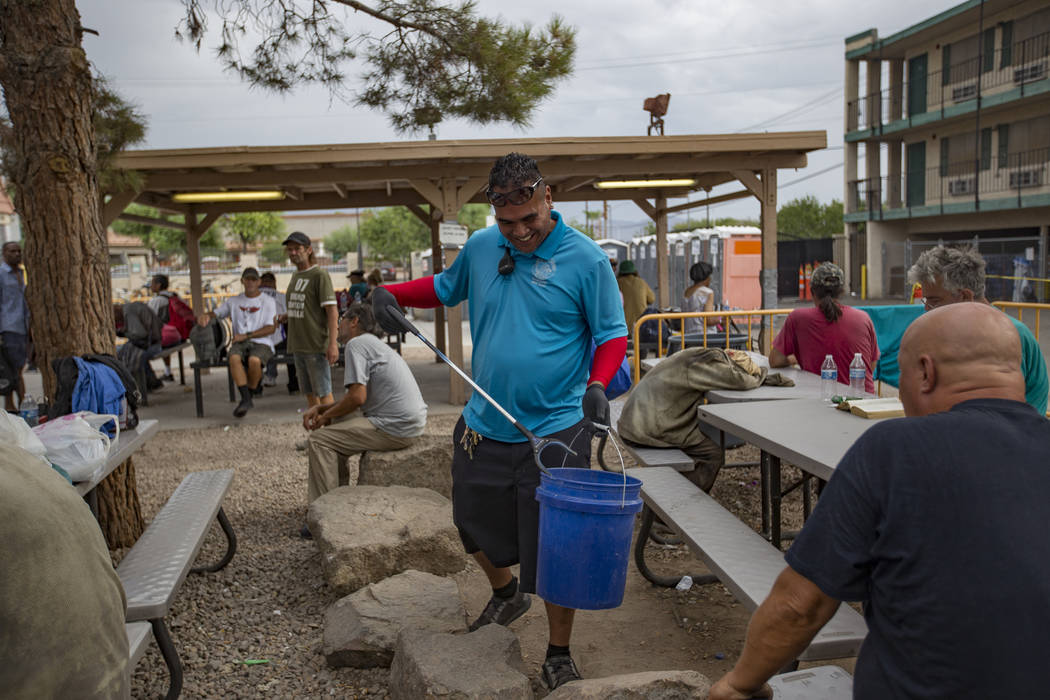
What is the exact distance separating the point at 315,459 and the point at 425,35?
3667mm

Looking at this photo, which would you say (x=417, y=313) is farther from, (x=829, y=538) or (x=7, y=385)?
(x=829, y=538)

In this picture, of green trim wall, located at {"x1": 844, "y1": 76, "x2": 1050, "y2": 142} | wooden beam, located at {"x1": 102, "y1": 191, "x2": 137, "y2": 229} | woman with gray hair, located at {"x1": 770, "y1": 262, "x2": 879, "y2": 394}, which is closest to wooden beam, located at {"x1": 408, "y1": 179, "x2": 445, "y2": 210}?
wooden beam, located at {"x1": 102, "y1": 191, "x2": 137, "y2": 229}

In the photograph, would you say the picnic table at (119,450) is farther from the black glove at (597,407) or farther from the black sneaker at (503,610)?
the black glove at (597,407)

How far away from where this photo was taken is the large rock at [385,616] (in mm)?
3477

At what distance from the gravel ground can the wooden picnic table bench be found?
A: 276 millimetres

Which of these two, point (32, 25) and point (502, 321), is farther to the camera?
point (32, 25)

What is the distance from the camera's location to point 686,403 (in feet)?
16.5

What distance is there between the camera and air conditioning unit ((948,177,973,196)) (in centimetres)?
2818

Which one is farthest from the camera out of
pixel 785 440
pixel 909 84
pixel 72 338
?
pixel 909 84

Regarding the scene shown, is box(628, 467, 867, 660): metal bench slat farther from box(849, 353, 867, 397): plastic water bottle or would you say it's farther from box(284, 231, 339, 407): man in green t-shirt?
box(284, 231, 339, 407): man in green t-shirt

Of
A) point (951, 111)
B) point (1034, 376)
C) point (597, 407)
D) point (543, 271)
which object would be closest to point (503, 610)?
point (597, 407)

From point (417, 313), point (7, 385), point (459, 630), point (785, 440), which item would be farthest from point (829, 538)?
point (417, 313)

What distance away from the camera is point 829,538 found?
5.02 feet

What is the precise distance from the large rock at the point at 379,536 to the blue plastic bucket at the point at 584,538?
163 cm
